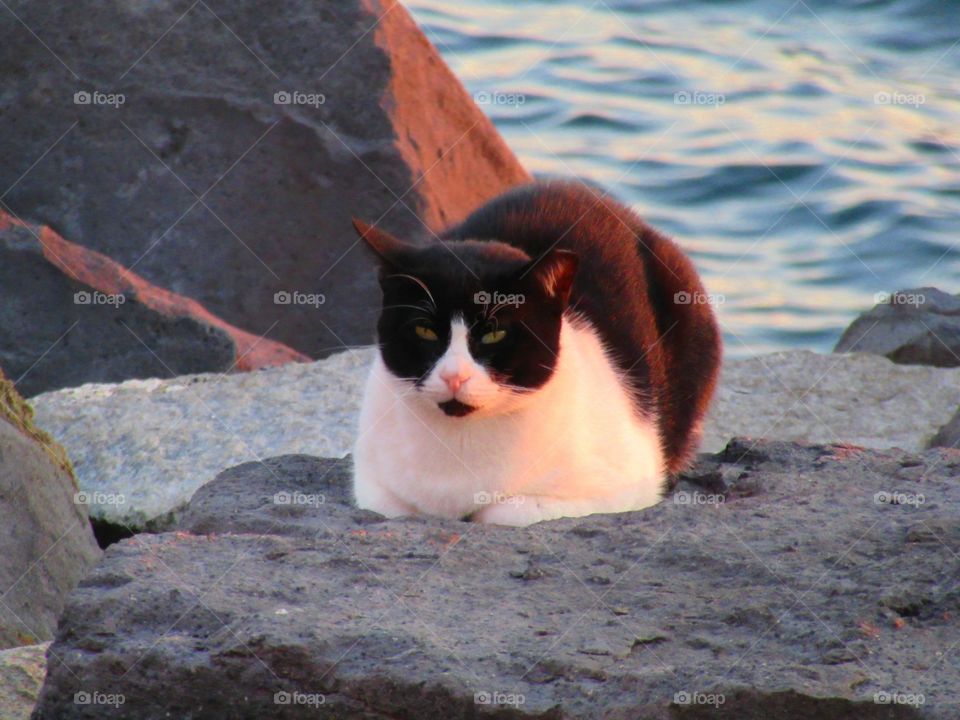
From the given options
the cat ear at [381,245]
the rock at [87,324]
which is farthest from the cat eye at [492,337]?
the rock at [87,324]

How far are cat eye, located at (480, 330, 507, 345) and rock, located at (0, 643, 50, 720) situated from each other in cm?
143

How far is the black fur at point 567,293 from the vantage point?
3.94 metres

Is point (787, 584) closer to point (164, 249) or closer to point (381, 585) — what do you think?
point (381, 585)

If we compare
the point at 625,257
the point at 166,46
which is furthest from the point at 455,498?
the point at 166,46

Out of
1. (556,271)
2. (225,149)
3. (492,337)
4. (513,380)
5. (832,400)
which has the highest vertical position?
(225,149)

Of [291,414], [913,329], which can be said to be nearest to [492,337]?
[291,414]

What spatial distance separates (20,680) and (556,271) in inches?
70.3

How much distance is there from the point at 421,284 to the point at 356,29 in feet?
12.9

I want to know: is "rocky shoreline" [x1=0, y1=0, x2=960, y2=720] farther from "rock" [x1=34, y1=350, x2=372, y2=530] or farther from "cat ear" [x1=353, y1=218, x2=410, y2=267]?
"cat ear" [x1=353, y1=218, x2=410, y2=267]

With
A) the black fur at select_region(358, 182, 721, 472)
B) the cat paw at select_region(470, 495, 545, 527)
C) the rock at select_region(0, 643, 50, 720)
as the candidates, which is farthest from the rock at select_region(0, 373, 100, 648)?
the cat paw at select_region(470, 495, 545, 527)

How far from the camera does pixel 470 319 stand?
12.8 feet

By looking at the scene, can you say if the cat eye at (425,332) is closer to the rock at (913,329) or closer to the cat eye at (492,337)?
the cat eye at (492,337)

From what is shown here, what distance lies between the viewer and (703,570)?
3412 millimetres

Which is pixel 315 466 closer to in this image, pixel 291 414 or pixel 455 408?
pixel 455 408
